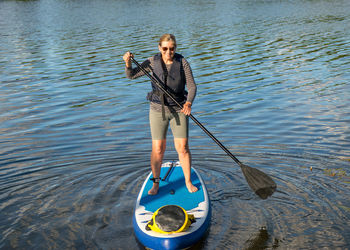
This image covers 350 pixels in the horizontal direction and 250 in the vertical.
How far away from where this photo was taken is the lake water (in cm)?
551

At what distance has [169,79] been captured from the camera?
18.3ft

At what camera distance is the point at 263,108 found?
1090cm

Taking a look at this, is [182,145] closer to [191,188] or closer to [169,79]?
[191,188]

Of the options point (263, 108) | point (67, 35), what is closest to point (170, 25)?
point (67, 35)

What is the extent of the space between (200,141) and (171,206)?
3813mm

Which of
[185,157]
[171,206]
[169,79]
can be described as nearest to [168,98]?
[169,79]

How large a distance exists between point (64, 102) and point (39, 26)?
68.4ft

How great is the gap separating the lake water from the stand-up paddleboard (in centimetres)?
25

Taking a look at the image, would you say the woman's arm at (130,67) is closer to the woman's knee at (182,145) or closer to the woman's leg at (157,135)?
the woman's leg at (157,135)

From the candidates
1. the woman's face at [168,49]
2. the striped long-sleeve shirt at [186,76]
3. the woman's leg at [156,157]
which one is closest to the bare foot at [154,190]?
the woman's leg at [156,157]

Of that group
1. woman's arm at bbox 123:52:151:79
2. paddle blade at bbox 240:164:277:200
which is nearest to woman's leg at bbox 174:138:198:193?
paddle blade at bbox 240:164:277:200

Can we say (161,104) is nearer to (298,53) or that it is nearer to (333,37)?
(298,53)

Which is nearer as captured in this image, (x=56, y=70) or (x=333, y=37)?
(x=56, y=70)

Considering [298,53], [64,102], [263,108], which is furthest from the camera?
[298,53]
